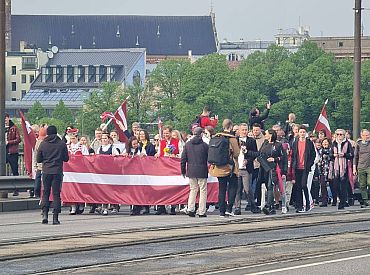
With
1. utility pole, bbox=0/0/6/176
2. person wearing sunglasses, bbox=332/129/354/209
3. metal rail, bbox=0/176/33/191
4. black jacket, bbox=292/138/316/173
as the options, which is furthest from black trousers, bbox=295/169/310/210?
utility pole, bbox=0/0/6/176

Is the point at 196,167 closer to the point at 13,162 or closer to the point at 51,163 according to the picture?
the point at 51,163

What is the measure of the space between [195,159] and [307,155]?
298 centimetres

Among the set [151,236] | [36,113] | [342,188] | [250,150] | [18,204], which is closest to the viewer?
[151,236]

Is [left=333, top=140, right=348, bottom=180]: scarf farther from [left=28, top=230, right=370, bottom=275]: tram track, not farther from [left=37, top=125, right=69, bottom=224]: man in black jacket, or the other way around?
[left=28, top=230, right=370, bottom=275]: tram track

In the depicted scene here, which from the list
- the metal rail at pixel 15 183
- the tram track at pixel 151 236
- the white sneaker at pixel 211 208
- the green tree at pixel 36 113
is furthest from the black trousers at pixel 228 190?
the green tree at pixel 36 113

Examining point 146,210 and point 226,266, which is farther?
point 146,210

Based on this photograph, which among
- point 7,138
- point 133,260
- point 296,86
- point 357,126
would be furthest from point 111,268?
point 296,86

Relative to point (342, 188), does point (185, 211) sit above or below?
below

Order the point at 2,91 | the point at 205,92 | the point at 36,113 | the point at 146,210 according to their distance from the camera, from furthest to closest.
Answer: the point at 36,113 → the point at 205,92 → the point at 2,91 → the point at 146,210

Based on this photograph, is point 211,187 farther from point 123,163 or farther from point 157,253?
point 157,253

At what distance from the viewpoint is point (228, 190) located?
2502 cm

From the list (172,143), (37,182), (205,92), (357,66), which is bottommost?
(37,182)

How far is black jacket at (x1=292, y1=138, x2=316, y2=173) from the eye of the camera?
26.7 m

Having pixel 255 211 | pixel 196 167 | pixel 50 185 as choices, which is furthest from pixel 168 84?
pixel 50 185
